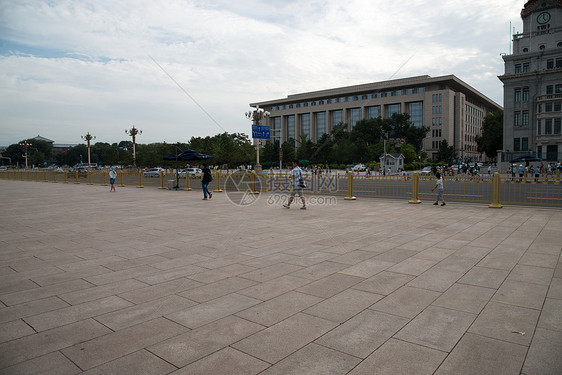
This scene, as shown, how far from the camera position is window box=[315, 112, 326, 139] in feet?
356

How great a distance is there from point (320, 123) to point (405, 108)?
1021 inches

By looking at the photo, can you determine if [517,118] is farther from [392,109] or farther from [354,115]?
[354,115]

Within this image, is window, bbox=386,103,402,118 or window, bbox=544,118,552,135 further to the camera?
window, bbox=386,103,402,118

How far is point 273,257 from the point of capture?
240 inches

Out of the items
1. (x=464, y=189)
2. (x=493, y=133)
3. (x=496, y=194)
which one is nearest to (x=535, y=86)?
(x=493, y=133)

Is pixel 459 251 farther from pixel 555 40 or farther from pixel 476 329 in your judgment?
pixel 555 40

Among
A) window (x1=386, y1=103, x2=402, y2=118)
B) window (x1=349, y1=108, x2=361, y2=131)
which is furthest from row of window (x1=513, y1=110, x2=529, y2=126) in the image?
window (x1=349, y1=108, x2=361, y2=131)

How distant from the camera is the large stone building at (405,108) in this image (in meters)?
88.9

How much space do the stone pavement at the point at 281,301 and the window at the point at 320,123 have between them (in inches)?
4028

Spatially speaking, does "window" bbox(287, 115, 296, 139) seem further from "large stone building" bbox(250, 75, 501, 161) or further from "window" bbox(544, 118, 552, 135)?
"window" bbox(544, 118, 552, 135)

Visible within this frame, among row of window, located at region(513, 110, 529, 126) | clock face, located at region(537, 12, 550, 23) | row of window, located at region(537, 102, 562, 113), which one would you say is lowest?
row of window, located at region(513, 110, 529, 126)

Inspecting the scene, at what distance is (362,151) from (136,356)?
7516 centimetres

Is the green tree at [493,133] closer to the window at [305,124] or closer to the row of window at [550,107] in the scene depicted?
the row of window at [550,107]

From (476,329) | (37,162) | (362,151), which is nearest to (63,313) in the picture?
(476,329)
